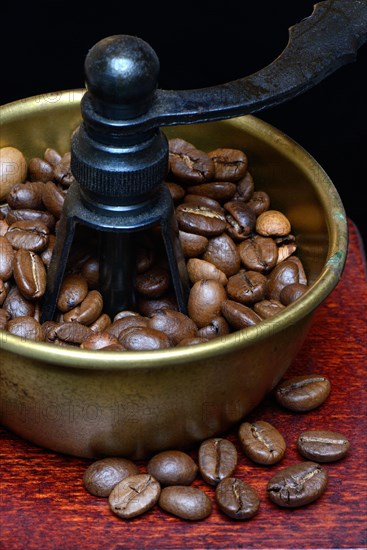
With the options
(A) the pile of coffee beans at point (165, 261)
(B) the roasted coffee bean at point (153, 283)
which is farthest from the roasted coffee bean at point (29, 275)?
(B) the roasted coffee bean at point (153, 283)

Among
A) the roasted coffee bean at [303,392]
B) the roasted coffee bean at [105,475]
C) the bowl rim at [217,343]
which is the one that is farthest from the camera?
the roasted coffee bean at [303,392]

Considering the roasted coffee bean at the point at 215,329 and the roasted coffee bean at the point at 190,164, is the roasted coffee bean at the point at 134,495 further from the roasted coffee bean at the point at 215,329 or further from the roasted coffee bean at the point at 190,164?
the roasted coffee bean at the point at 190,164

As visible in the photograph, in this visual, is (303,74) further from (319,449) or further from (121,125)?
(319,449)

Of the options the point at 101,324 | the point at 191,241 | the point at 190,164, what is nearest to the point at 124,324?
the point at 101,324

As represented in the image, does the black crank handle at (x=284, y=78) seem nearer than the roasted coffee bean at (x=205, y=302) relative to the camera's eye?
Yes

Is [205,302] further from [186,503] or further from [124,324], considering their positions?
[186,503]

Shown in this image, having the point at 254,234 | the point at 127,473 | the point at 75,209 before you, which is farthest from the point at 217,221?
the point at 127,473
